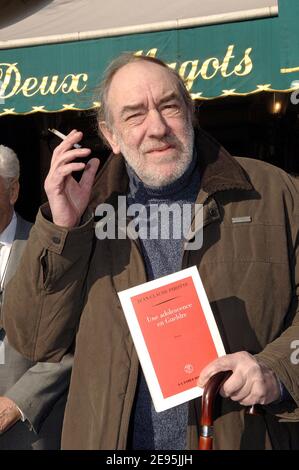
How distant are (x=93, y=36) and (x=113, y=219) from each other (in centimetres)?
174

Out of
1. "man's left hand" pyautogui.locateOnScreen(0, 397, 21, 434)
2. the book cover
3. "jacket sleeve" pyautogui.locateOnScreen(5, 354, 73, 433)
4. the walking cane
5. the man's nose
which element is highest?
the man's nose

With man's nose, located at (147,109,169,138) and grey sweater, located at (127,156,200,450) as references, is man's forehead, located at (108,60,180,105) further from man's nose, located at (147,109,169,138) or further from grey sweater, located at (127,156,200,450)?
grey sweater, located at (127,156,200,450)

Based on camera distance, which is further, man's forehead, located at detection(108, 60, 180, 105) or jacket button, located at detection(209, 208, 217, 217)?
man's forehead, located at detection(108, 60, 180, 105)

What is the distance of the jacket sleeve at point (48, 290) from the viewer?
1.88 metres

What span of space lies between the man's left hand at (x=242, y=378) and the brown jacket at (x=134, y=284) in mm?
141

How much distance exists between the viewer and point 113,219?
204 cm

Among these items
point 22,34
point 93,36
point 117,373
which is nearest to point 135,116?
point 117,373

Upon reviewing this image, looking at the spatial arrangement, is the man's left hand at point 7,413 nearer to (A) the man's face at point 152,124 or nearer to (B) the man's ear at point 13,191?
(B) the man's ear at point 13,191

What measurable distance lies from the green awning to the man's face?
0.72 m

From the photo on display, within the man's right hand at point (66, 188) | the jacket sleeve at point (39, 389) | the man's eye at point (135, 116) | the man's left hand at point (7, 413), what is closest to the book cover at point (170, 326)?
the man's right hand at point (66, 188)

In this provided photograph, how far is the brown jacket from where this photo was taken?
5.95ft

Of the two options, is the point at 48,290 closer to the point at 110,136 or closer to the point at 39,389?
the point at 110,136

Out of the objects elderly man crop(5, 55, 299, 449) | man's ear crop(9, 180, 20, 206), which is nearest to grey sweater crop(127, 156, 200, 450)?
elderly man crop(5, 55, 299, 449)
